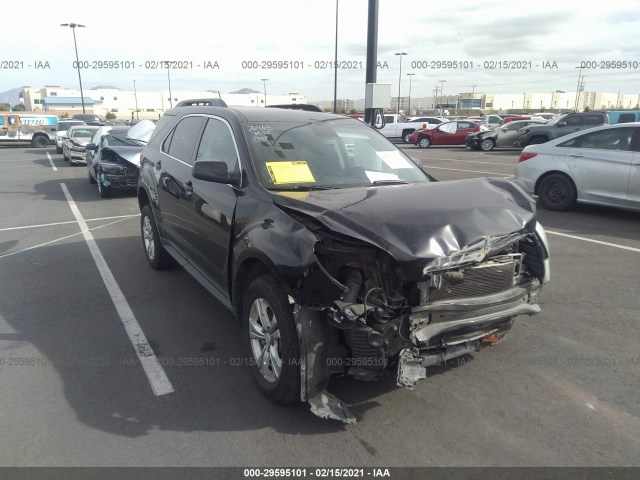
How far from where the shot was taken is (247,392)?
11.0 ft

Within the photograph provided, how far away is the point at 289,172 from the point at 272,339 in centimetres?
130

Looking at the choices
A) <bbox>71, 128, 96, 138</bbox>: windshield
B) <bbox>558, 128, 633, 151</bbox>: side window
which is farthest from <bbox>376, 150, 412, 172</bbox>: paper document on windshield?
<bbox>71, 128, 96, 138</bbox>: windshield

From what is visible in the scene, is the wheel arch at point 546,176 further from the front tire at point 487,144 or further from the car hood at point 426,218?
the front tire at point 487,144

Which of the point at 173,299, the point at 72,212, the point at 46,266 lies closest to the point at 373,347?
the point at 173,299

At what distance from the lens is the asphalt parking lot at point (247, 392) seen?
2.77 m

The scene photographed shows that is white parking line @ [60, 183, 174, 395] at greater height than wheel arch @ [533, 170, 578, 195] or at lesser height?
lesser

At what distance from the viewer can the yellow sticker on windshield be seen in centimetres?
361

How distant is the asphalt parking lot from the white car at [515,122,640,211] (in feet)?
9.38

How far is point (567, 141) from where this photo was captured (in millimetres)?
8875

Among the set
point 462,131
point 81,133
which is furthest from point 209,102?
point 462,131

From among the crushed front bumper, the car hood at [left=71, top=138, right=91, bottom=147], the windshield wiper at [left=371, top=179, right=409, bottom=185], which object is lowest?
the crushed front bumper

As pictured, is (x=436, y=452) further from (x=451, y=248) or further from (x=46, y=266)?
(x=46, y=266)

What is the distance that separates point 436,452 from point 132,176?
33.6 feet

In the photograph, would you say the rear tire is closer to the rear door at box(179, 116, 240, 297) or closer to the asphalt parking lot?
the asphalt parking lot
